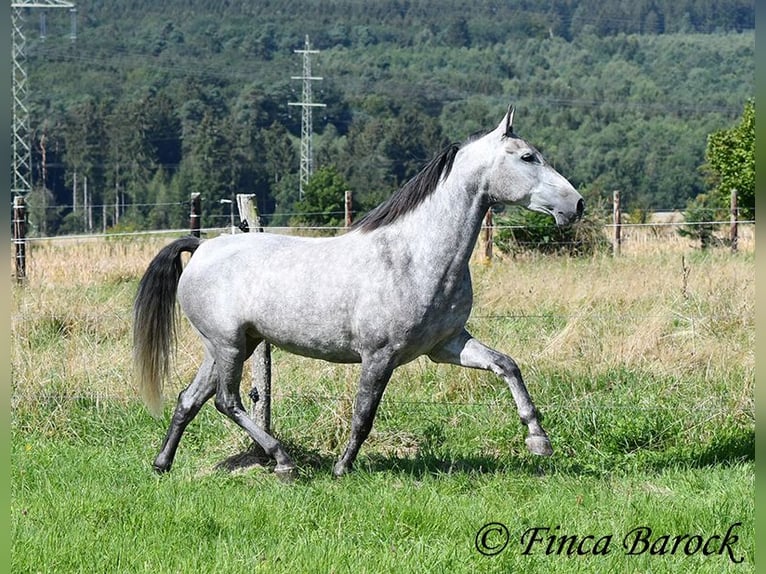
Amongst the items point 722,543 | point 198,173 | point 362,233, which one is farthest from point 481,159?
point 198,173

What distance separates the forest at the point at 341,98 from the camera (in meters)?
74.8

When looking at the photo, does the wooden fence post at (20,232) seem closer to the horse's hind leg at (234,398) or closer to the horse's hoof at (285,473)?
the horse's hind leg at (234,398)

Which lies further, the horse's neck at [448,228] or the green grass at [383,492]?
the horse's neck at [448,228]

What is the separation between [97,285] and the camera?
13992mm

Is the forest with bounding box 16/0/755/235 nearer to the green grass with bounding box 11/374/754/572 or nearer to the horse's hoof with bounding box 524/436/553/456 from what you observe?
the green grass with bounding box 11/374/754/572

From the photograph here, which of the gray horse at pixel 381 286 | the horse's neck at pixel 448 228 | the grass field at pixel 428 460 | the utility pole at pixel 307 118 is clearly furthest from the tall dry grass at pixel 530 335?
the utility pole at pixel 307 118

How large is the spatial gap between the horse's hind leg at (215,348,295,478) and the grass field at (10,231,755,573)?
0.22 m

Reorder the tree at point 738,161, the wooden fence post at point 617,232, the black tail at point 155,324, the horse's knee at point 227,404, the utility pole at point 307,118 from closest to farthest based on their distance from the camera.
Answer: the horse's knee at point 227,404 < the black tail at point 155,324 < the wooden fence post at point 617,232 < the tree at point 738,161 < the utility pole at point 307,118

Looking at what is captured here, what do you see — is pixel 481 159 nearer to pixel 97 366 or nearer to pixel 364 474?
pixel 364 474

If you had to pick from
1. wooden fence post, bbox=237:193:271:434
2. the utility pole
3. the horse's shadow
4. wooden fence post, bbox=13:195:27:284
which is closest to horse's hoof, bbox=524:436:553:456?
the horse's shadow

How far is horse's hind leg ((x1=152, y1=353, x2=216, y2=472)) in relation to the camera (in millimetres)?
A: 6578

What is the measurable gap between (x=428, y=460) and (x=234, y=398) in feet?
4.14

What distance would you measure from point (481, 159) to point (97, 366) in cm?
387

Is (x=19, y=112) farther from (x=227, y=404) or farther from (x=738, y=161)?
(x=227, y=404)
